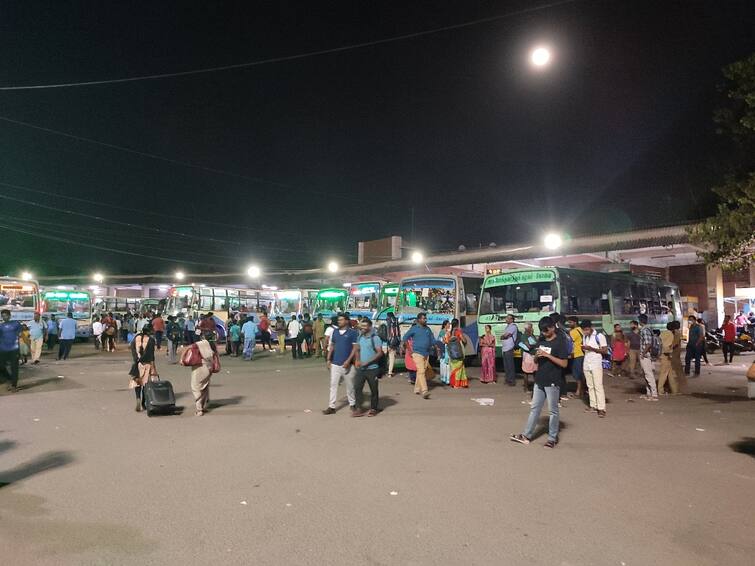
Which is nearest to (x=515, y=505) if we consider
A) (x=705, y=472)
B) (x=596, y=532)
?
(x=596, y=532)

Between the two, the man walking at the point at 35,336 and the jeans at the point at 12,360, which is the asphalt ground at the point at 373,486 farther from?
the man walking at the point at 35,336

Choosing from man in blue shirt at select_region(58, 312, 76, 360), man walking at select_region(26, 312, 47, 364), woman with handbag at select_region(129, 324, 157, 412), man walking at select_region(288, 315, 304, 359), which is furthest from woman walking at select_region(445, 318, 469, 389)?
man walking at select_region(26, 312, 47, 364)

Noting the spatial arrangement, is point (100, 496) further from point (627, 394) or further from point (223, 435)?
point (627, 394)

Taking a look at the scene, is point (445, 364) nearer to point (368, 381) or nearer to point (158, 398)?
point (368, 381)

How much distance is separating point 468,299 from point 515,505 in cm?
1259

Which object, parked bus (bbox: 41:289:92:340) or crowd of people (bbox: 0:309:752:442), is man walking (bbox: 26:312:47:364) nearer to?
crowd of people (bbox: 0:309:752:442)

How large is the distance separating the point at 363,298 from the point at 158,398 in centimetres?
1661

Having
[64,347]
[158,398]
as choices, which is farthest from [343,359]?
[64,347]

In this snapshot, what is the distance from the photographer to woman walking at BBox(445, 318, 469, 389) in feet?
38.8

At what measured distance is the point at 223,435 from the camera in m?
7.38

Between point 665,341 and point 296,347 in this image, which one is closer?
point 665,341

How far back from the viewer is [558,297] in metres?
14.3

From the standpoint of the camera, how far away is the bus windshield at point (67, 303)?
28.2 metres

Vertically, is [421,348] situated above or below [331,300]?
below
